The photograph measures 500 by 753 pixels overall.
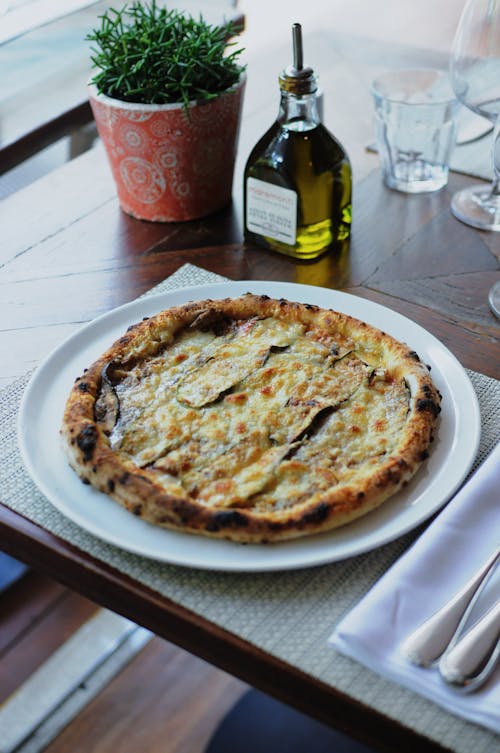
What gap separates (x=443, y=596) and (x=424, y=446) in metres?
0.20

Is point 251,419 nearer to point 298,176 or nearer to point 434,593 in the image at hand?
point 434,593

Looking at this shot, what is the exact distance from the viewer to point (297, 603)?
0.95 metres

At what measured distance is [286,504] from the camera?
0.99 meters

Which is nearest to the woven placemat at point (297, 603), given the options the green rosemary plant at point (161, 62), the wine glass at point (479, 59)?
the green rosemary plant at point (161, 62)

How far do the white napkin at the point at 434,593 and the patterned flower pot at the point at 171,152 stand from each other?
0.84 metres

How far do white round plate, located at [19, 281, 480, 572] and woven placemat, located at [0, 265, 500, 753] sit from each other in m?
0.04

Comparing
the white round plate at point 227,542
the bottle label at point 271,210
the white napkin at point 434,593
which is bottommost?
the white napkin at point 434,593

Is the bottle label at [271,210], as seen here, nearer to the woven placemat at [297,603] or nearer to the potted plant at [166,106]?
the potted plant at [166,106]

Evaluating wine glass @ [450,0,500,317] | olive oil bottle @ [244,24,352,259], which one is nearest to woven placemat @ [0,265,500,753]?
olive oil bottle @ [244,24,352,259]

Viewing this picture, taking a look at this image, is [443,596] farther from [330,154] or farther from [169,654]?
[169,654]

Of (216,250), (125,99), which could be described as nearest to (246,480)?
(216,250)

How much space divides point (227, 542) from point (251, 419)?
0.20 metres

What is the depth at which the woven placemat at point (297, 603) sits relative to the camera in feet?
2.75

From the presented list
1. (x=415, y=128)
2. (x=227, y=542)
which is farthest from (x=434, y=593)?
(x=415, y=128)
